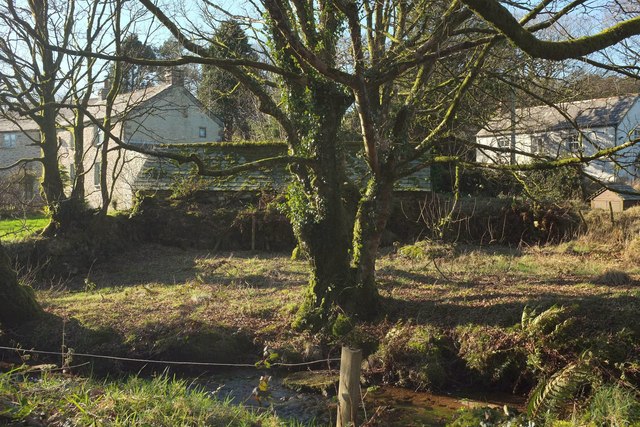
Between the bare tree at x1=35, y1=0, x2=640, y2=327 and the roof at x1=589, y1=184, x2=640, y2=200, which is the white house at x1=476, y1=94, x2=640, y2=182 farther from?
the bare tree at x1=35, y1=0, x2=640, y2=327

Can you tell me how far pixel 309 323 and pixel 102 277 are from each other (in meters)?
8.79

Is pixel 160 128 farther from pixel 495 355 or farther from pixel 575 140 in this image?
pixel 495 355

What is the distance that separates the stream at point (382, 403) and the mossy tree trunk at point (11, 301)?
4.44 meters

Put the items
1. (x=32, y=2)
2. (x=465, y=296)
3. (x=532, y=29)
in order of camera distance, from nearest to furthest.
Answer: (x=532, y=29)
(x=465, y=296)
(x=32, y=2)

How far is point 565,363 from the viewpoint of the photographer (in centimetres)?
759

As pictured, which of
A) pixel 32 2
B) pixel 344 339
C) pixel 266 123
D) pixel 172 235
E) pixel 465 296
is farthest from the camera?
pixel 266 123

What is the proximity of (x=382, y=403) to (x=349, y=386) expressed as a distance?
3234mm

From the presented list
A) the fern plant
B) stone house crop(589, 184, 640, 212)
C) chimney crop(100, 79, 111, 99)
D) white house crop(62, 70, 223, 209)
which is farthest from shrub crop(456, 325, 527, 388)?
chimney crop(100, 79, 111, 99)

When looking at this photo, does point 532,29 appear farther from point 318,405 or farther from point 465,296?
point 318,405

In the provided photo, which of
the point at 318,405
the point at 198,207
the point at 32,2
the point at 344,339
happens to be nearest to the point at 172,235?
the point at 198,207

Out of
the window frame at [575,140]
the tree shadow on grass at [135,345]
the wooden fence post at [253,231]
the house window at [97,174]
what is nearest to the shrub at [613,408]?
the window frame at [575,140]

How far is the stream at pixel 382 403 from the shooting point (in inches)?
282

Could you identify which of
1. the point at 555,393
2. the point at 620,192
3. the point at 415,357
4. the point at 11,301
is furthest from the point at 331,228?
the point at 11,301

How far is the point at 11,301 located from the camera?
1061 cm
